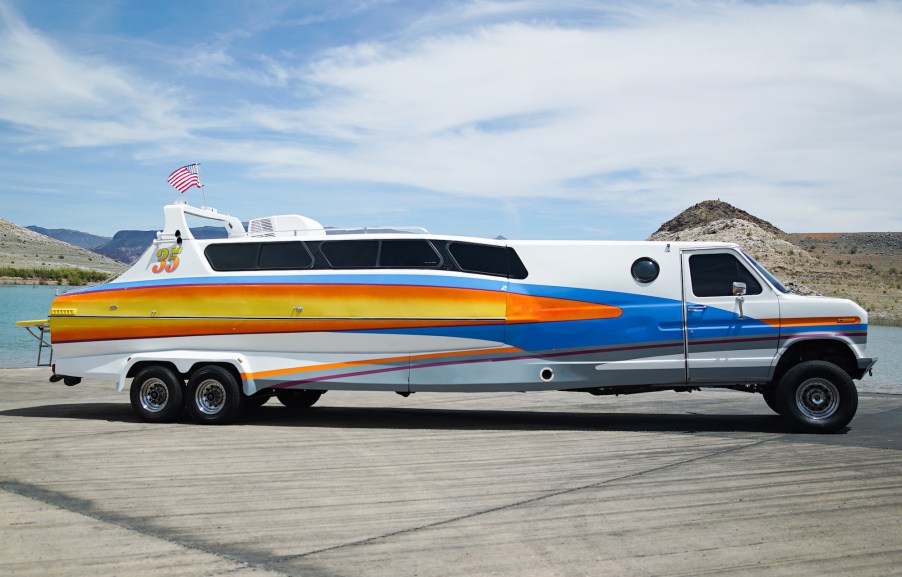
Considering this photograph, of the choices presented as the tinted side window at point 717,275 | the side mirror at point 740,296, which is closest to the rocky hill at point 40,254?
the tinted side window at point 717,275

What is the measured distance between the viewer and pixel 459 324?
39.6 ft

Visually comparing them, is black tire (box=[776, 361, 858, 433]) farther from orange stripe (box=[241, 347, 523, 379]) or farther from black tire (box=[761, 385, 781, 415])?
orange stripe (box=[241, 347, 523, 379])

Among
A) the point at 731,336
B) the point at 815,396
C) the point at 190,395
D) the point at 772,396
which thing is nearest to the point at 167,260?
the point at 190,395

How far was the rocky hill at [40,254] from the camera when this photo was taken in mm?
135000

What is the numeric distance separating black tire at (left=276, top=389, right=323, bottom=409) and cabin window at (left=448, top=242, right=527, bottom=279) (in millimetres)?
3965

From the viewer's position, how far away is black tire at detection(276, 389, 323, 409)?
14.7 m

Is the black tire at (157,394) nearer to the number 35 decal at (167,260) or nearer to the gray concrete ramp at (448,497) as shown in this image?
the gray concrete ramp at (448,497)

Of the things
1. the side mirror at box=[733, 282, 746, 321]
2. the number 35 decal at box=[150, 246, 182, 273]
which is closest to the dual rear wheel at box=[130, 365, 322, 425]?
the number 35 decal at box=[150, 246, 182, 273]

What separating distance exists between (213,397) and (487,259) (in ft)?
15.0

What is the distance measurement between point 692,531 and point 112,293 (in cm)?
980

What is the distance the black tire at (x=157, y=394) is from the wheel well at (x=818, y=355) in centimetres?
871

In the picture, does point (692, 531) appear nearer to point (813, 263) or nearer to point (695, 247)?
point (695, 247)

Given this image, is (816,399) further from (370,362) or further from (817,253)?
(817,253)

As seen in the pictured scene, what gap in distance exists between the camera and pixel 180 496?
7941mm
